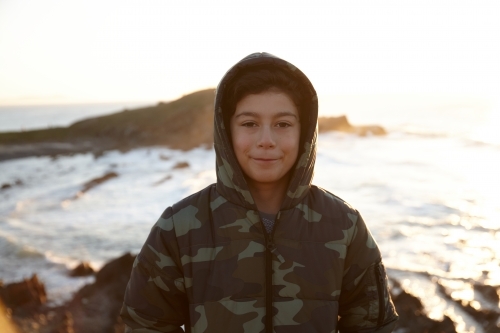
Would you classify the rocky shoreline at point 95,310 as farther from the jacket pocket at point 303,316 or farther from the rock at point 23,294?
the jacket pocket at point 303,316

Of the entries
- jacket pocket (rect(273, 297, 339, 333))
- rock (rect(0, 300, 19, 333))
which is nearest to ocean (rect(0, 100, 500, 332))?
rock (rect(0, 300, 19, 333))

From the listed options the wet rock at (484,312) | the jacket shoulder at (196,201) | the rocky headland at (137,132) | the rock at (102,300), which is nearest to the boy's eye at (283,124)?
the jacket shoulder at (196,201)

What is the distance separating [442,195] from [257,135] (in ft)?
47.7

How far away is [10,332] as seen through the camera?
5.66 metres

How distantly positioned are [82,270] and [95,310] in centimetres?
208

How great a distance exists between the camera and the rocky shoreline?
19.2 feet

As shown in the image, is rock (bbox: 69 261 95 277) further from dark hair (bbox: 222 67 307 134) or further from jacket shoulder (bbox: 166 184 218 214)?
dark hair (bbox: 222 67 307 134)

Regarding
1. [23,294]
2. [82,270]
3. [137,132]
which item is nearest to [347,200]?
[82,270]

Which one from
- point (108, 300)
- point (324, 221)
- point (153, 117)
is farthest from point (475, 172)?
point (153, 117)

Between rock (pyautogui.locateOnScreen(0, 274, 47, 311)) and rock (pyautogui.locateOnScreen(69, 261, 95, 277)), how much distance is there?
1259 millimetres

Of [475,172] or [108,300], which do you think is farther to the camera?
[475,172]

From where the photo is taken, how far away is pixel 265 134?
2367 millimetres

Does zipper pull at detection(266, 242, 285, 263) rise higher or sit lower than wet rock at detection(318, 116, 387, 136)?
higher

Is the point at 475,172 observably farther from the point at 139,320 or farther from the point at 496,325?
the point at 139,320
